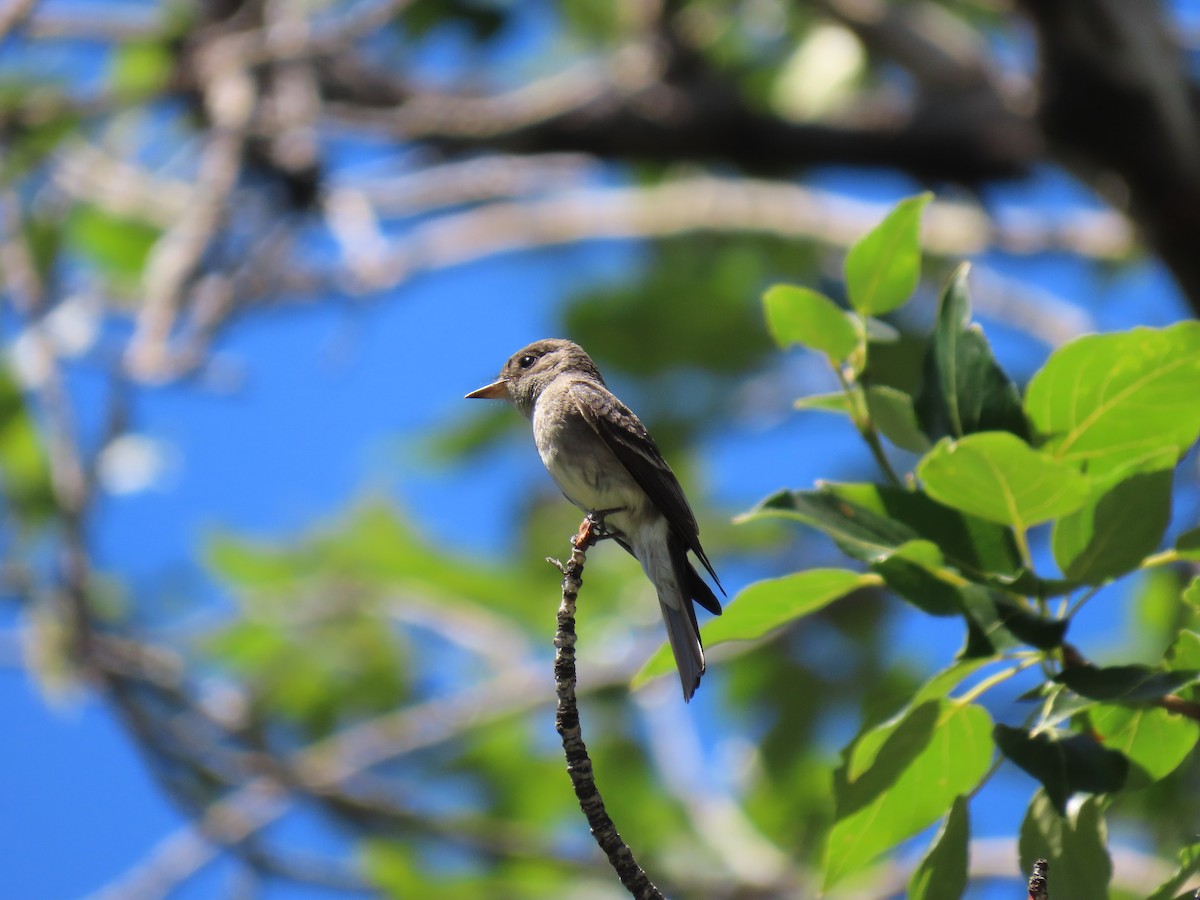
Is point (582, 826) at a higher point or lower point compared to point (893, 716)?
higher

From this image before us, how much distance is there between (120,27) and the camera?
5918 mm

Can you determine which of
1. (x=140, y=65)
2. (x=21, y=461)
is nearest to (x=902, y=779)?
(x=21, y=461)

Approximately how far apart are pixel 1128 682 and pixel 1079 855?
1.08 feet

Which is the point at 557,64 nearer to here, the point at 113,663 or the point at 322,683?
the point at 322,683

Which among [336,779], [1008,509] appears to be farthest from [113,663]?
[1008,509]

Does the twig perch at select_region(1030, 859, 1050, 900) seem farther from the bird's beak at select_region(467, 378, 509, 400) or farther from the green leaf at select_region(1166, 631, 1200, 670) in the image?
the bird's beak at select_region(467, 378, 509, 400)

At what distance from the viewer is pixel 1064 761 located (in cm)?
183

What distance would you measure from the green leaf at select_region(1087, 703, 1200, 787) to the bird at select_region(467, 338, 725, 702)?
2.49 feet

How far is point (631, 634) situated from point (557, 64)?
3.89m

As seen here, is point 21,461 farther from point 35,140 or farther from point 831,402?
point 831,402

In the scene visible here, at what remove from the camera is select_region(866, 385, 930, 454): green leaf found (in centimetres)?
209

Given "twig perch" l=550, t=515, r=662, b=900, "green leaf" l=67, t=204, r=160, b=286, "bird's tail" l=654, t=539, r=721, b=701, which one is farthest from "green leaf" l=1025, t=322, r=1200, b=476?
"green leaf" l=67, t=204, r=160, b=286

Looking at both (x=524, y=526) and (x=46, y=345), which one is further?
(x=524, y=526)

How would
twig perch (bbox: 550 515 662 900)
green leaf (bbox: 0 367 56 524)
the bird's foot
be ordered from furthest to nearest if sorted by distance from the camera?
green leaf (bbox: 0 367 56 524) → the bird's foot → twig perch (bbox: 550 515 662 900)
